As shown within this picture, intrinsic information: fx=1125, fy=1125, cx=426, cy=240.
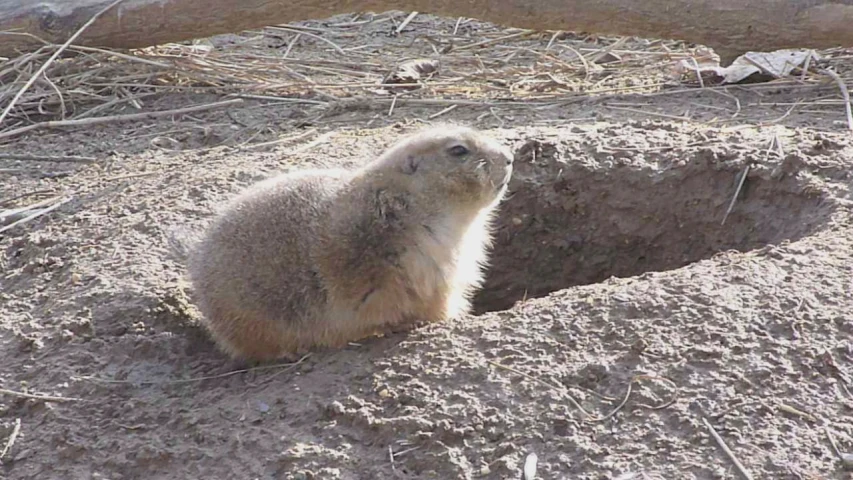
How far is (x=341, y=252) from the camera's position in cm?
406

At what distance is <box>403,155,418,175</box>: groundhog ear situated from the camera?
14.0 feet

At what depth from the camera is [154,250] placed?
484cm

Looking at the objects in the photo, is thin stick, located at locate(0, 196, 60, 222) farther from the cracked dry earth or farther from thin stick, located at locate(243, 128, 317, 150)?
thin stick, located at locate(243, 128, 317, 150)

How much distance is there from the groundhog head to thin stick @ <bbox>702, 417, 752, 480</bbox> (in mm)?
1362

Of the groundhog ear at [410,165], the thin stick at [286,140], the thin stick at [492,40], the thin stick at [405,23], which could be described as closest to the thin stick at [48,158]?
the thin stick at [286,140]

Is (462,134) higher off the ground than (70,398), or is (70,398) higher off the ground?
(462,134)

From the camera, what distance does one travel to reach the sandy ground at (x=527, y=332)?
3.40 metres

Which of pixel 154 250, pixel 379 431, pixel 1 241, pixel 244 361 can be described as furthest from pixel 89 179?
pixel 379 431

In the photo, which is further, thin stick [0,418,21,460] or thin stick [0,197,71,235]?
thin stick [0,197,71,235]

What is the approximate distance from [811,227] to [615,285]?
99 cm

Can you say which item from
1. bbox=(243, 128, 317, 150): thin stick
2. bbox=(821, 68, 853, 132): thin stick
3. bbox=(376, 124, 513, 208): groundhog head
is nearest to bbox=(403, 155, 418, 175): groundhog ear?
bbox=(376, 124, 513, 208): groundhog head

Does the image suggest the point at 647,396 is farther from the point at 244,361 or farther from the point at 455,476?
the point at 244,361

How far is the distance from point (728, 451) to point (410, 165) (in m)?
1.64

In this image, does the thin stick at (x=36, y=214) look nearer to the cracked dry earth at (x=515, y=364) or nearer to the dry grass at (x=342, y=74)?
the cracked dry earth at (x=515, y=364)
